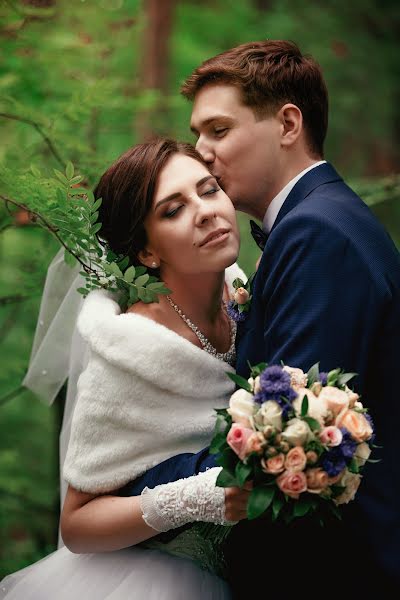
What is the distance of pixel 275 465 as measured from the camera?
2.00 m

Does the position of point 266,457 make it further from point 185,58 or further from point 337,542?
point 185,58

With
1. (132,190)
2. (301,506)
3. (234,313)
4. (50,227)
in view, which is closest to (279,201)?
(234,313)

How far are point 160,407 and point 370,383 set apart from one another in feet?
2.47

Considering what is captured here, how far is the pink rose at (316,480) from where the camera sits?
2010 mm

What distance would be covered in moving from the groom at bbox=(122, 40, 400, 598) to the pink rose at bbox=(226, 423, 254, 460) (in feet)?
1.45

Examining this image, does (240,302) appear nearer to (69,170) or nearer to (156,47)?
(69,170)

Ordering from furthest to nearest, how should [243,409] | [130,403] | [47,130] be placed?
1. [47,130]
2. [130,403]
3. [243,409]

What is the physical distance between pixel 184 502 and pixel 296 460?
0.56 m

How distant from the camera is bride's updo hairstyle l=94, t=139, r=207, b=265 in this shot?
2.84 meters

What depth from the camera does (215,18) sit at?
9.06 meters

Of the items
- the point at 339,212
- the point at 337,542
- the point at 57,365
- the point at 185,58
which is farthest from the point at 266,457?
the point at 185,58

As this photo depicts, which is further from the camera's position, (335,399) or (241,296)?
(241,296)

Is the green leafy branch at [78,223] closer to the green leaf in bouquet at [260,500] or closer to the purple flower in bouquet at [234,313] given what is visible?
the purple flower in bouquet at [234,313]

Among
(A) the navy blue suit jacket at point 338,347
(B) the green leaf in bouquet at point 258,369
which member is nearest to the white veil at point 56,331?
(A) the navy blue suit jacket at point 338,347
